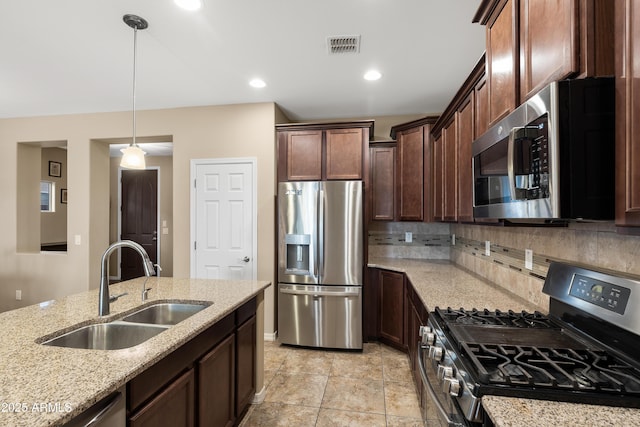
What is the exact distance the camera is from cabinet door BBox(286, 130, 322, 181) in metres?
3.34

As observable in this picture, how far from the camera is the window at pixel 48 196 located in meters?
5.36

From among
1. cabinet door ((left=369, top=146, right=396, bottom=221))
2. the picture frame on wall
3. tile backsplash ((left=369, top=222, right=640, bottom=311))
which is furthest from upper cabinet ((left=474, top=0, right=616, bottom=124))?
the picture frame on wall

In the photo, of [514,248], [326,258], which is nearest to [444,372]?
[514,248]

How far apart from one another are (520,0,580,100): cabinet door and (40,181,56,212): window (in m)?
6.97

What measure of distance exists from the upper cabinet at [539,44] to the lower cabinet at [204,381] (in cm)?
175

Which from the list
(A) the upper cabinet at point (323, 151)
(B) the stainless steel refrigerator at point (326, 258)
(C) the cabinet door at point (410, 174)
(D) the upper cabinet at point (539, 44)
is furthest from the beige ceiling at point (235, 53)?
(B) the stainless steel refrigerator at point (326, 258)

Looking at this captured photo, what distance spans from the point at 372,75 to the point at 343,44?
0.59m

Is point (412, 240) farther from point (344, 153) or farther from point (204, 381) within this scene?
point (204, 381)

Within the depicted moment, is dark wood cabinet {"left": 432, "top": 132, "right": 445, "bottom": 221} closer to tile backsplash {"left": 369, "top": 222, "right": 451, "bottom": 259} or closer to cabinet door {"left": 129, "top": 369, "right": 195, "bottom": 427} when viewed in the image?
tile backsplash {"left": 369, "top": 222, "right": 451, "bottom": 259}

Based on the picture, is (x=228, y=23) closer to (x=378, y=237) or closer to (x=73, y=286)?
(x=378, y=237)

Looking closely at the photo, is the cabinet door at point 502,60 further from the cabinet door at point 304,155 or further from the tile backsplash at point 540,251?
the cabinet door at point 304,155

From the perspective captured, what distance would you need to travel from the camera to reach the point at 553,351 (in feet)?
3.36

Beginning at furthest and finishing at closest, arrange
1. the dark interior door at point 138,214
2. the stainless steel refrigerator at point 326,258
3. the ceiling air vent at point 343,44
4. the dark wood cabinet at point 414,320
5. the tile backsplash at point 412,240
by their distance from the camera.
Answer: the dark interior door at point 138,214, the tile backsplash at point 412,240, the stainless steel refrigerator at point 326,258, the ceiling air vent at point 343,44, the dark wood cabinet at point 414,320

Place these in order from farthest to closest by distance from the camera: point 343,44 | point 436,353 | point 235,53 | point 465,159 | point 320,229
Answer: point 320,229 → point 235,53 → point 343,44 → point 465,159 → point 436,353
